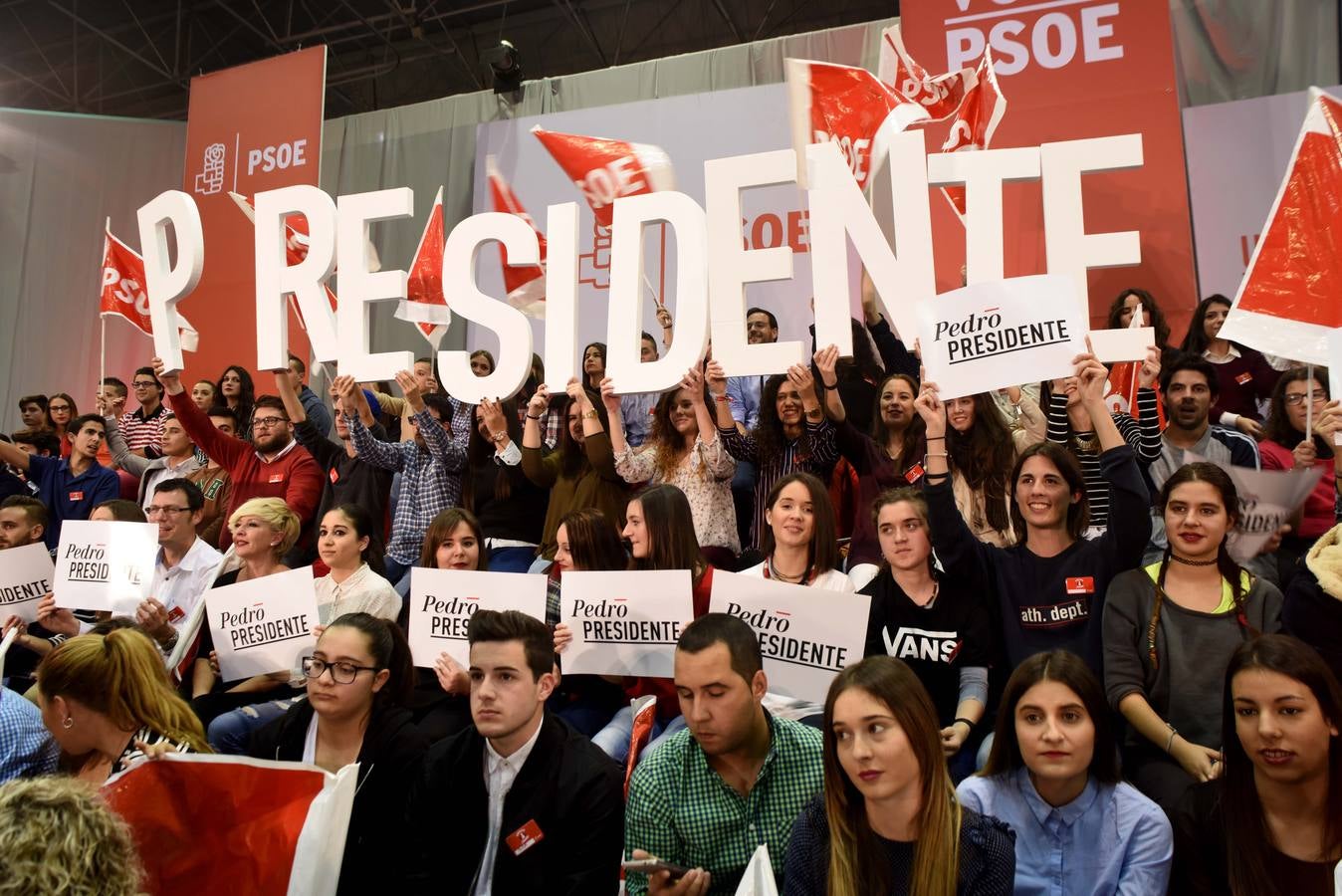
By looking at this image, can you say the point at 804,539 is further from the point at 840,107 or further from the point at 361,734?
the point at 840,107

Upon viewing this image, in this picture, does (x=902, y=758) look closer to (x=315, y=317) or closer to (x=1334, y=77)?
(x=315, y=317)

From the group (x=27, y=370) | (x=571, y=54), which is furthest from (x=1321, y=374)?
(x=27, y=370)

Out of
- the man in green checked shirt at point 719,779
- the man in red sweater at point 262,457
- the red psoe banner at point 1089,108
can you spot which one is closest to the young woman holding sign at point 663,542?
the man in green checked shirt at point 719,779

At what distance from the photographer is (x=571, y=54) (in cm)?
1445

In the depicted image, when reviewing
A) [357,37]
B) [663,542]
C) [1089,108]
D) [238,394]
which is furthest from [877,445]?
[357,37]

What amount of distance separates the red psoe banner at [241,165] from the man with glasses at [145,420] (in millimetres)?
1691

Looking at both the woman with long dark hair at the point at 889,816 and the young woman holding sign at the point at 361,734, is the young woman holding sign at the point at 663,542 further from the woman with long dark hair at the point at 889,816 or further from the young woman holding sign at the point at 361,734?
the woman with long dark hair at the point at 889,816

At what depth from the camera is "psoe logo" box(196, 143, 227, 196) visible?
11.3m

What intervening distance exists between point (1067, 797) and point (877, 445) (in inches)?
98.2

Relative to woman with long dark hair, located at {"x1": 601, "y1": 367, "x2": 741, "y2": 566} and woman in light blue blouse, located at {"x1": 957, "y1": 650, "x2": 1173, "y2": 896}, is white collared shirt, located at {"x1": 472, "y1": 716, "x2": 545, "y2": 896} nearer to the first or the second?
woman in light blue blouse, located at {"x1": 957, "y1": 650, "x2": 1173, "y2": 896}

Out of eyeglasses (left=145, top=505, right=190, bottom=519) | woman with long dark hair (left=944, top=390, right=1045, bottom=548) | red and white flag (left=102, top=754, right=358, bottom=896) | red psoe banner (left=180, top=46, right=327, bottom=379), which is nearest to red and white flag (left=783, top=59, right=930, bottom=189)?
woman with long dark hair (left=944, top=390, right=1045, bottom=548)

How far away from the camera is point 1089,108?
7797 mm

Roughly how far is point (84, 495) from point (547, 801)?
5259mm

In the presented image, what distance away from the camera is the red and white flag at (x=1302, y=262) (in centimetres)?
392
